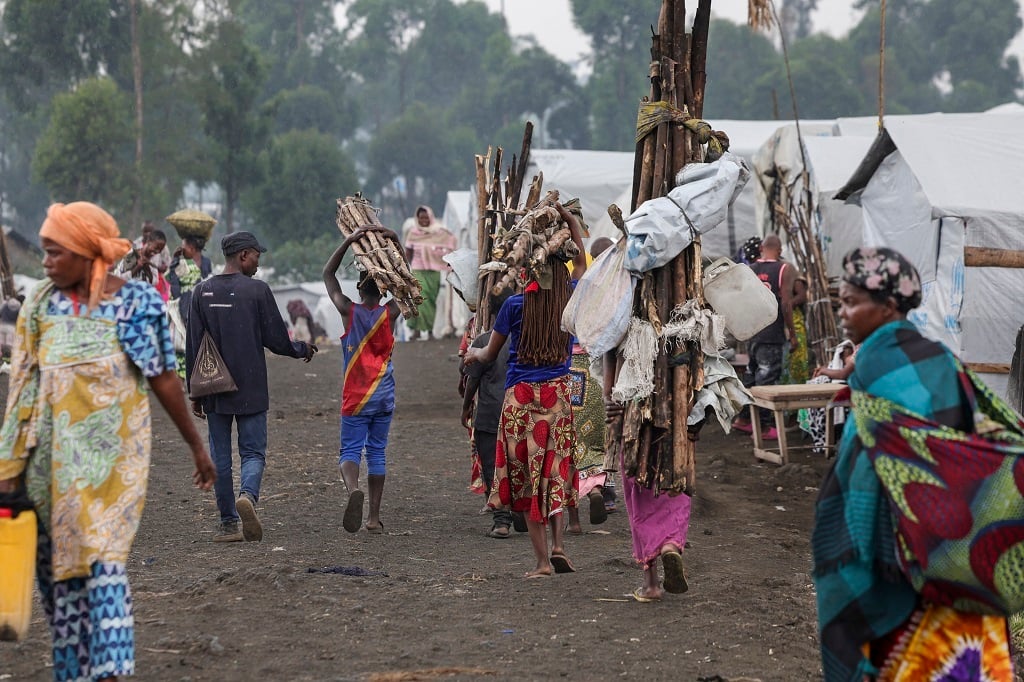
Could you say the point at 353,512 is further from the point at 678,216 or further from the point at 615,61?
the point at 615,61

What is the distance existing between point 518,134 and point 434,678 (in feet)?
201

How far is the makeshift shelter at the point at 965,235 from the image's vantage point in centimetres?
1009

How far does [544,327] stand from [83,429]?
2877mm

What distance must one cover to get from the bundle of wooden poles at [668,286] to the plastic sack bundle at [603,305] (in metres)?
0.10

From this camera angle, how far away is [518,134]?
214ft

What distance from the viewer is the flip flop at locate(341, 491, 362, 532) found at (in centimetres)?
746

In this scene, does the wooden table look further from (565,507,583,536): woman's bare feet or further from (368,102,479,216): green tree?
(368,102,479,216): green tree

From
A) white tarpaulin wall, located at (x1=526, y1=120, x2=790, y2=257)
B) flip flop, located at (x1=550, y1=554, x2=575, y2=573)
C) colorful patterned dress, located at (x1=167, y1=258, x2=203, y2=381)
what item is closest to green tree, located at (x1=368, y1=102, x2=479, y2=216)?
white tarpaulin wall, located at (x1=526, y1=120, x2=790, y2=257)

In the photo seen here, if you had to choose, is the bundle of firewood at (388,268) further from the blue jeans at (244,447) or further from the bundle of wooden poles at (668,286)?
the bundle of wooden poles at (668,286)

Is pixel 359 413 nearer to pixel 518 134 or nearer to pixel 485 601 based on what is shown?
pixel 485 601

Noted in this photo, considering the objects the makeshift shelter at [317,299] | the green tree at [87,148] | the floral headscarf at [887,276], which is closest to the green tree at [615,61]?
the green tree at [87,148]

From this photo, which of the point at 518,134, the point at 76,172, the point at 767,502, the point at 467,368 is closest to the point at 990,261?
the point at 767,502

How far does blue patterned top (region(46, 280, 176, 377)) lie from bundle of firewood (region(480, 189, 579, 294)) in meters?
2.42

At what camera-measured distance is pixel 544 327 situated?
6.59 meters
